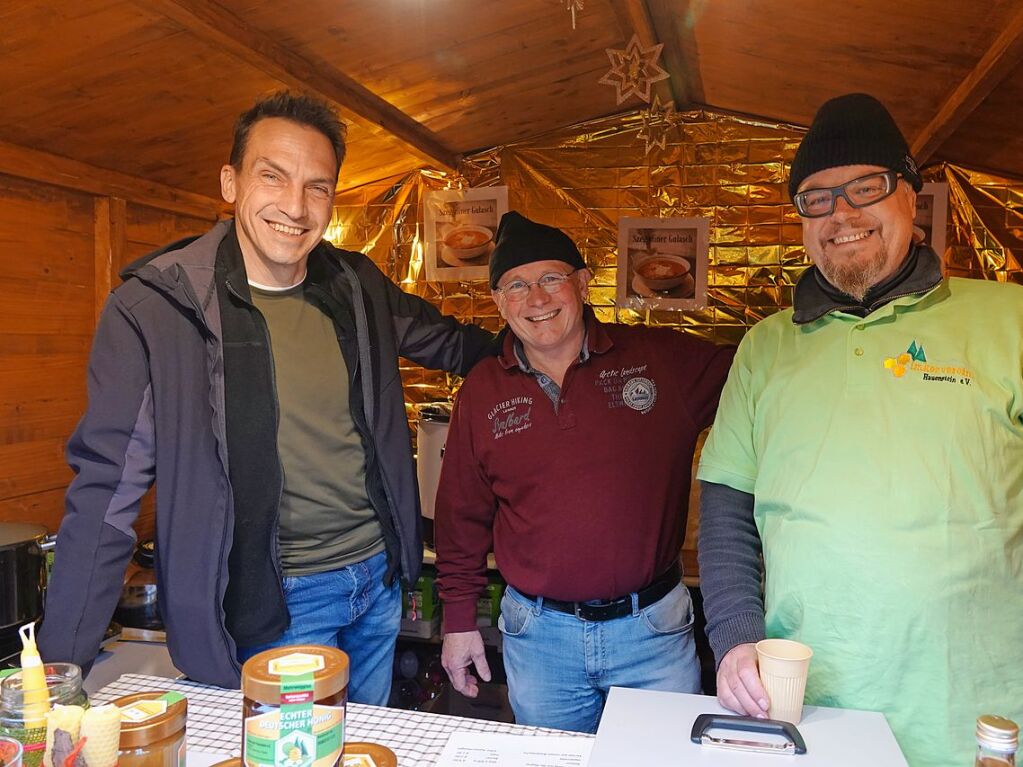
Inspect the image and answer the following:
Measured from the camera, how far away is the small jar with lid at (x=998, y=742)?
76 cm

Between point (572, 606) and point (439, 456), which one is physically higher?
point (439, 456)

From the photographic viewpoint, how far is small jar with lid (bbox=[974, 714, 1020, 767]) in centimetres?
76

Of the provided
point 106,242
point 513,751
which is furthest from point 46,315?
point 513,751

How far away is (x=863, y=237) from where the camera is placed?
4.52 feet

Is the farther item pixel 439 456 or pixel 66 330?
pixel 439 456

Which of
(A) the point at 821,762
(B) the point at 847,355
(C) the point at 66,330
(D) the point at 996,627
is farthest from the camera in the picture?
(C) the point at 66,330

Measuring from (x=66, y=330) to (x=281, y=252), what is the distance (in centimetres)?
158

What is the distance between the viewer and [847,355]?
135cm

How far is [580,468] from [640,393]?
229mm

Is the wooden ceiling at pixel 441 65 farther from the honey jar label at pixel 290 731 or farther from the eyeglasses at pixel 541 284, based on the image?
the honey jar label at pixel 290 731

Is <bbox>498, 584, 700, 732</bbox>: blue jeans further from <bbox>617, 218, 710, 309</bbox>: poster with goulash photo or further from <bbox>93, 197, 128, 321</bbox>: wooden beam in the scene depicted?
<bbox>617, 218, 710, 309</bbox>: poster with goulash photo

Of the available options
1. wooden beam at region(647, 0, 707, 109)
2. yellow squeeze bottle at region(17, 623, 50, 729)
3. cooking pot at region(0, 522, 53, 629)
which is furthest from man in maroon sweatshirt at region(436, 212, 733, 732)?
wooden beam at region(647, 0, 707, 109)

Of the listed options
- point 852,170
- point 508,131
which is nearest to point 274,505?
point 852,170

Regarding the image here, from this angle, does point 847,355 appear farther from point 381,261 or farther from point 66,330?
point 381,261
